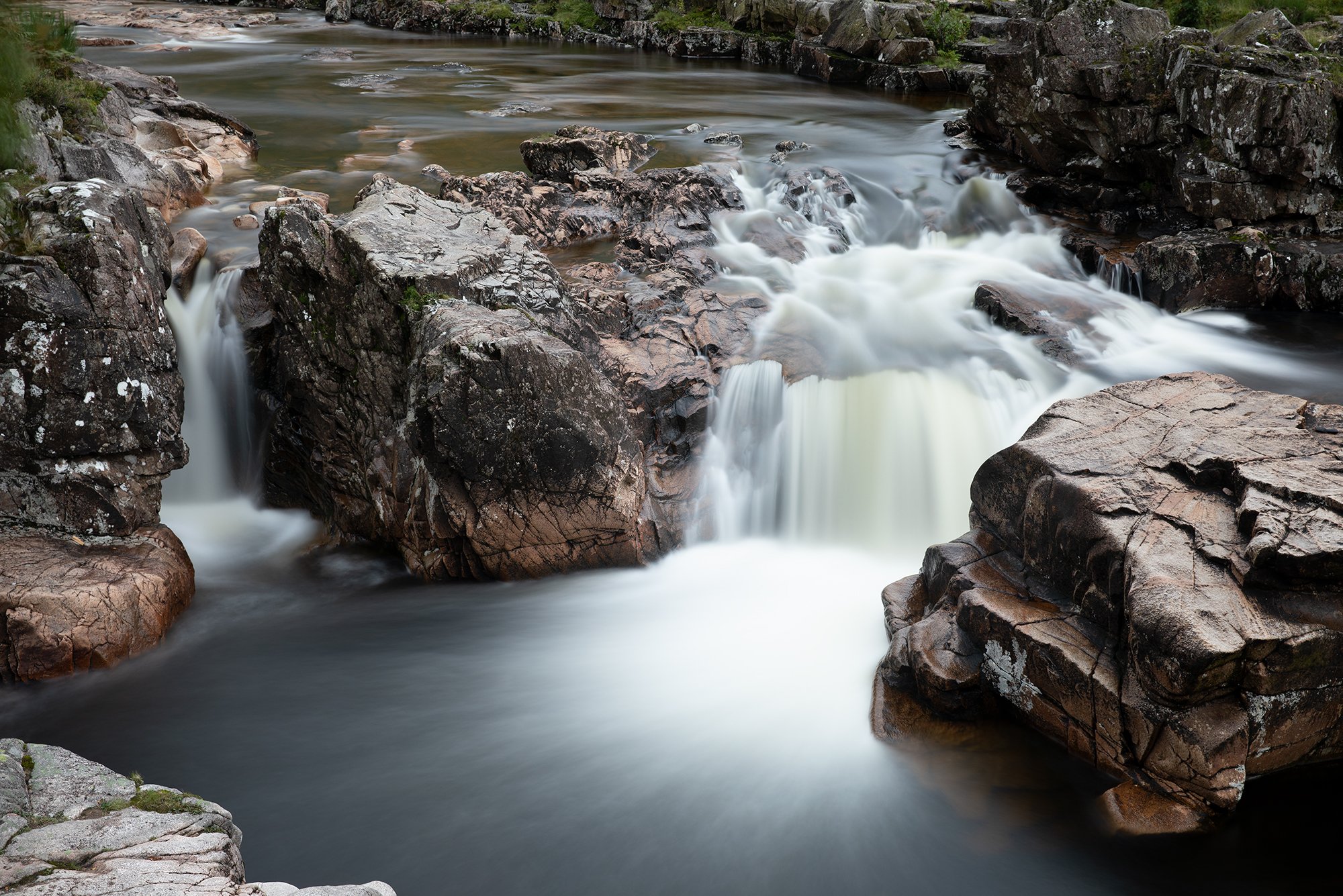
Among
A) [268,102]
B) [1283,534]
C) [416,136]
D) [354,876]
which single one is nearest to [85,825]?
[354,876]

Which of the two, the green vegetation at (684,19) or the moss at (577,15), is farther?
the moss at (577,15)

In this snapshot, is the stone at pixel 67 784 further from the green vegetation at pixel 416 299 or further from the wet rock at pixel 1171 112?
the wet rock at pixel 1171 112

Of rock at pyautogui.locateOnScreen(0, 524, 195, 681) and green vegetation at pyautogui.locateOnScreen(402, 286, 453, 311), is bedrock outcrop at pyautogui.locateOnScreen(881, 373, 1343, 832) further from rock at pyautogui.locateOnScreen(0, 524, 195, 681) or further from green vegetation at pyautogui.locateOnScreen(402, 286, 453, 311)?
rock at pyautogui.locateOnScreen(0, 524, 195, 681)

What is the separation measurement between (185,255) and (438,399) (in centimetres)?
394

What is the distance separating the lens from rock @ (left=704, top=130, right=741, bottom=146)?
14484 millimetres

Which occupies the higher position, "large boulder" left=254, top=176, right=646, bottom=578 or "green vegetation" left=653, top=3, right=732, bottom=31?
"green vegetation" left=653, top=3, right=732, bottom=31

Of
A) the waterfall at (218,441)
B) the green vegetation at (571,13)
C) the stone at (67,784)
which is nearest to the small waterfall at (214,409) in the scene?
the waterfall at (218,441)

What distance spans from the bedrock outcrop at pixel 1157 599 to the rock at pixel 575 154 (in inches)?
309

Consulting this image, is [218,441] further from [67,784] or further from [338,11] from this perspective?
[338,11]

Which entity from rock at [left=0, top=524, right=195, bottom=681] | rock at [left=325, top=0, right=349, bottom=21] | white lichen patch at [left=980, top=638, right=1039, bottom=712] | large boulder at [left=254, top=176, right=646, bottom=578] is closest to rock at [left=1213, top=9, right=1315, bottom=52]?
large boulder at [left=254, top=176, right=646, bottom=578]

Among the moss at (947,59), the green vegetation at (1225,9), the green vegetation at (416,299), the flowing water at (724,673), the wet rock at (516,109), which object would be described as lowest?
the flowing water at (724,673)

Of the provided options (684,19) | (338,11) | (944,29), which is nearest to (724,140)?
(944,29)

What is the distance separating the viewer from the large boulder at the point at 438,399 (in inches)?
267

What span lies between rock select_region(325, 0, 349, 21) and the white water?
2722 cm
